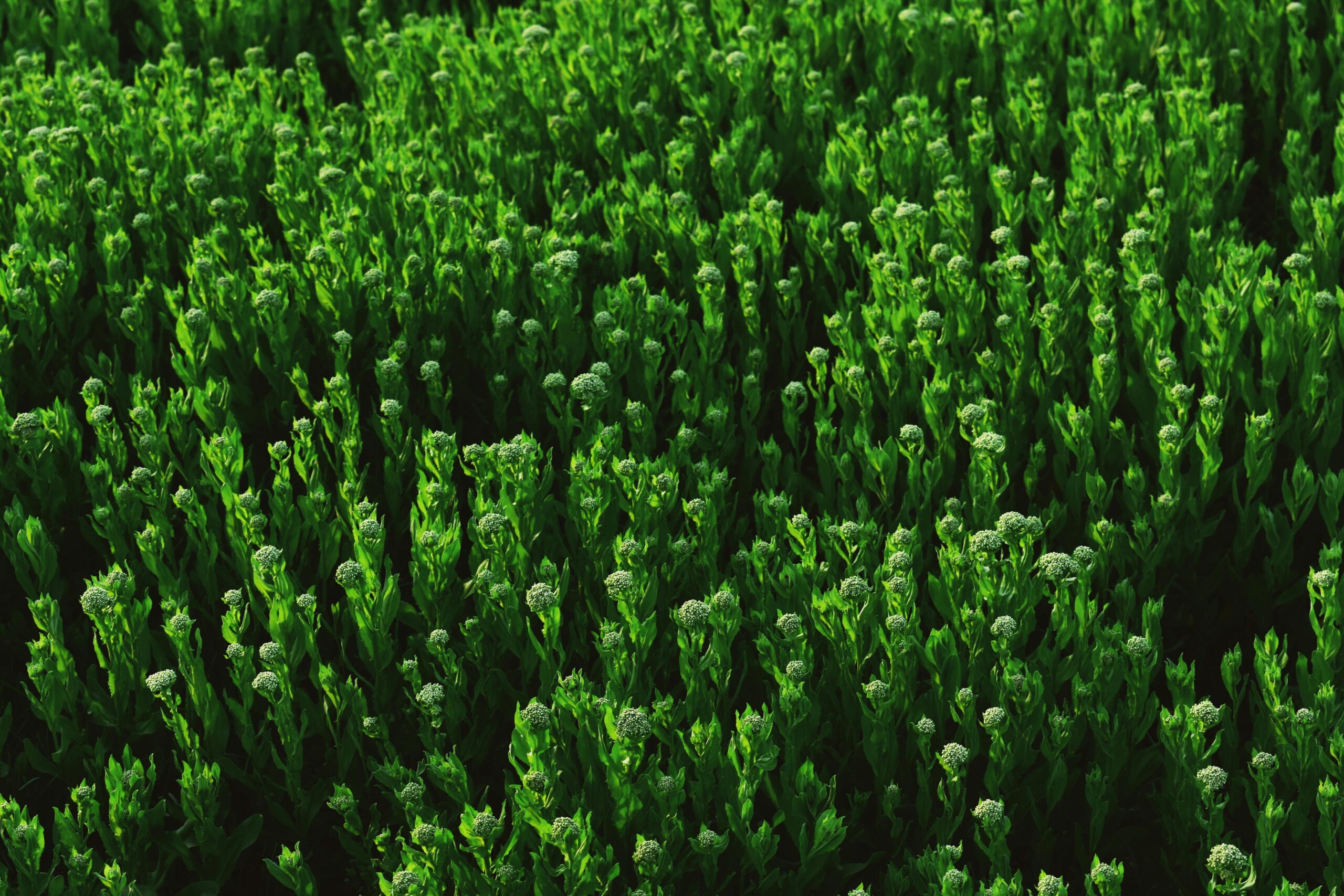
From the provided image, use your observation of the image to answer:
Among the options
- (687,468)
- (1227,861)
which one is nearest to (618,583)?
(687,468)

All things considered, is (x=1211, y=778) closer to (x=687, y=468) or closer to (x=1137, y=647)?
(x=1137, y=647)

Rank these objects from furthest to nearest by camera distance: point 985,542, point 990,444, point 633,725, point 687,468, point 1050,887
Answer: point 687,468 < point 990,444 < point 985,542 < point 633,725 < point 1050,887

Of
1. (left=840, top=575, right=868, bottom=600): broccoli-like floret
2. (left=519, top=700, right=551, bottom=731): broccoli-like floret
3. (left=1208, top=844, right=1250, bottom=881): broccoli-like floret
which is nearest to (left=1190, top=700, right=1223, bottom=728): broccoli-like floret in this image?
(left=1208, top=844, right=1250, bottom=881): broccoli-like floret

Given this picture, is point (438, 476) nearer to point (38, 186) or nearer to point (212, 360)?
point (212, 360)

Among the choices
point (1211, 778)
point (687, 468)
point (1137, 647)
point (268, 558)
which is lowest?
point (1211, 778)

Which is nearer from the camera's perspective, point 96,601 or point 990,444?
point 96,601

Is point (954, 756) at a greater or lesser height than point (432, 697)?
lesser

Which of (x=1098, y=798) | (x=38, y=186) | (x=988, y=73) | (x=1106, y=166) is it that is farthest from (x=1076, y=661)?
(x=38, y=186)

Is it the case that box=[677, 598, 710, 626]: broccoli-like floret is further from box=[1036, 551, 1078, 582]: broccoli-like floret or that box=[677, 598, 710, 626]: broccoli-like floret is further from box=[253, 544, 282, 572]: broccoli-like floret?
box=[253, 544, 282, 572]: broccoli-like floret

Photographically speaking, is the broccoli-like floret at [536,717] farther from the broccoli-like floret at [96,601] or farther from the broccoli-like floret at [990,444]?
the broccoli-like floret at [990,444]

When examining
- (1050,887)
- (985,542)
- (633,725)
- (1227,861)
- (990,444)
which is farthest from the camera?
(990,444)
